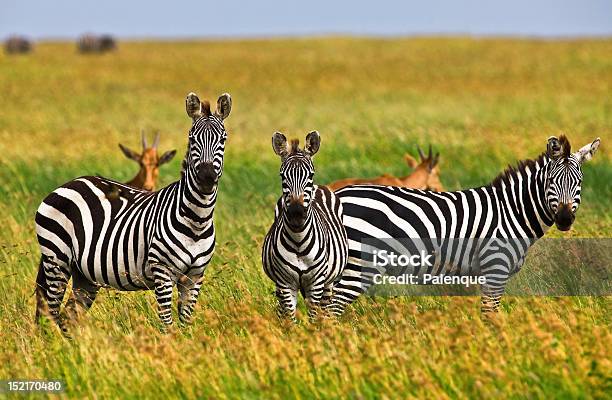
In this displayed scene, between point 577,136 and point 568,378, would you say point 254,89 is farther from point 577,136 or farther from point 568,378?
point 568,378

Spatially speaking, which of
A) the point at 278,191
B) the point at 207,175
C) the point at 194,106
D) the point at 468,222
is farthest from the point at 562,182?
the point at 278,191

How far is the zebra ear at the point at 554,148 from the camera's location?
8945mm

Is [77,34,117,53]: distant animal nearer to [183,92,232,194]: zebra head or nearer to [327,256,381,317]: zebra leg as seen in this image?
[327,256,381,317]: zebra leg

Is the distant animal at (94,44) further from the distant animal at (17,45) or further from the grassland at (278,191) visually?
the grassland at (278,191)

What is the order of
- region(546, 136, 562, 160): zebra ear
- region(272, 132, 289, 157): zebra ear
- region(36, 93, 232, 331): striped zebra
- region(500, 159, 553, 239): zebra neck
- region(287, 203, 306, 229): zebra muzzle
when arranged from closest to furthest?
region(287, 203, 306, 229): zebra muzzle < region(272, 132, 289, 157): zebra ear < region(36, 93, 232, 331): striped zebra < region(546, 136, 562, 160): zebra ear < region(500, 159, 553, 239): zebra neck

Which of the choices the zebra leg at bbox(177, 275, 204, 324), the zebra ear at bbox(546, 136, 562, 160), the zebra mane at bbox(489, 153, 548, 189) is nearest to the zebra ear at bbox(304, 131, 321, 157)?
the zebra leg at bbox(177, 275, 204, 324)

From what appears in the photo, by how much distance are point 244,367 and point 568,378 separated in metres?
2.23

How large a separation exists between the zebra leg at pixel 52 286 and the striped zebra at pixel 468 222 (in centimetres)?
244

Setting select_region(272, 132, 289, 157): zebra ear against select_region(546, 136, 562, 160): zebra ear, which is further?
select_region(546, 136, 562, 160): zebra ear

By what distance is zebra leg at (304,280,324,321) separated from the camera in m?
8.40

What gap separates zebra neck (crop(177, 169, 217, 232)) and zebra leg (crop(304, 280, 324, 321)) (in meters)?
1.01

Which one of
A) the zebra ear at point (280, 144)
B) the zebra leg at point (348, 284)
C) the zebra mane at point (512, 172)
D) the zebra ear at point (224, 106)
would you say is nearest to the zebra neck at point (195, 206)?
the zebra ear at point (224, 106)

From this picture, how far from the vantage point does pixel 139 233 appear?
8.78 metres

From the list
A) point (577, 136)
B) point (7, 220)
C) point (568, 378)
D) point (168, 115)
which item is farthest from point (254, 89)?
point (568, 378)
